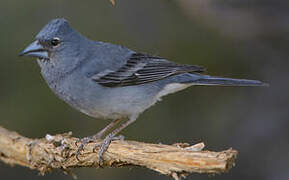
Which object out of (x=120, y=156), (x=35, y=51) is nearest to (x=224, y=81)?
(x=120, y=156)

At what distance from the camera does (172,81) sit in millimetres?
6270

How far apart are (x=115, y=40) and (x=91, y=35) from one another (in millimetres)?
454

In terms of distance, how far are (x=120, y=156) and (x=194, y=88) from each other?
3.55m

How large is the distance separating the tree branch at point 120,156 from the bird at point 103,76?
0.53 ft

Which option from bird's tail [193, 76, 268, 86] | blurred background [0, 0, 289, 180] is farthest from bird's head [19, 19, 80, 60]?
blurred background [0, 0, 289, 180]

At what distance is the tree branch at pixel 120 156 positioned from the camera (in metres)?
4.21

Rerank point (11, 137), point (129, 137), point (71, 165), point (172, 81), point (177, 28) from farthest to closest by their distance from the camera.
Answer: point (177, 28), point (129, 137), point (172, 81), point (11, 137), point (71, 165)

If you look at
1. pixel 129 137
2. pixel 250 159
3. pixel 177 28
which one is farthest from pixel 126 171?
pixel 177 28

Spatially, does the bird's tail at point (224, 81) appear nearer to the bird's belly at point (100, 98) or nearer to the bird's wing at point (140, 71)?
the bird's wing at point (140, 71)

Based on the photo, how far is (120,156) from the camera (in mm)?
5039

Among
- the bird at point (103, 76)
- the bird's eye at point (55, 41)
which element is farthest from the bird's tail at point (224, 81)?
the bird's eye at point (55, 41)

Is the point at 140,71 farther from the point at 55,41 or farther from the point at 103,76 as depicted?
the point at 55,41

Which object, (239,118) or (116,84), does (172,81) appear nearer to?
(116,84)

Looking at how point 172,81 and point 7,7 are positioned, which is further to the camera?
point 7,7
